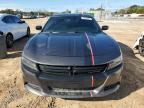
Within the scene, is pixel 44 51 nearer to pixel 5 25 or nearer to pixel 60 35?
pixel 60 35

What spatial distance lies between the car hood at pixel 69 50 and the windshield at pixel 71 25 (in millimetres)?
792

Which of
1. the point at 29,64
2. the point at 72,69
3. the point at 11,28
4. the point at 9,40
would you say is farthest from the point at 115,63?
the point at 11,28

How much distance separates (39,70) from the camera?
4.16 meters

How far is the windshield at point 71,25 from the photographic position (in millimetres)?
6031

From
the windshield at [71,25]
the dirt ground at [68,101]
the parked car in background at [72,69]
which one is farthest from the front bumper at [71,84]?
the windshield at [71,25]

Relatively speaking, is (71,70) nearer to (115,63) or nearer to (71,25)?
(115,63)

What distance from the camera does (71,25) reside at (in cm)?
620

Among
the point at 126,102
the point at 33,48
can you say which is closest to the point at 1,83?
the point at 33,48

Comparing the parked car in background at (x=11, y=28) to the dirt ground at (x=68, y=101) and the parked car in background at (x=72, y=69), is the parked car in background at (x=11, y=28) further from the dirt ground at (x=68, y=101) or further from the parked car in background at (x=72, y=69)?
the parked car in background at (x=72, y=69)

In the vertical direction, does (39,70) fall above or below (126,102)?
above

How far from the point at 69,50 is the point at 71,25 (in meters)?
1.93

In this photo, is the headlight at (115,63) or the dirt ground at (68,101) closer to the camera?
the headlight at (115,63)

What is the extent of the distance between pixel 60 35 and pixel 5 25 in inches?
214

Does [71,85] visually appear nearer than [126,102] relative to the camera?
Yes
